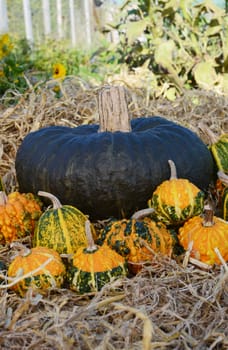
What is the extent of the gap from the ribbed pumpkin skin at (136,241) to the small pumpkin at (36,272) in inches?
11.0

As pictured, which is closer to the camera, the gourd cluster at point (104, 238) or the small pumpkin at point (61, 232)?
the gourd cluster at point (104, 238)

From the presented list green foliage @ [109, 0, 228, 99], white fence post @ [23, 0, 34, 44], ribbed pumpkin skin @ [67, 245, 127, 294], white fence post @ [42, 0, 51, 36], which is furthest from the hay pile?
white fence post @ [42, 0, 51, 36]

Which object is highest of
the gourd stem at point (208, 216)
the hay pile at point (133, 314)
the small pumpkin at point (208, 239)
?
the gourd stem at point (208, 216)

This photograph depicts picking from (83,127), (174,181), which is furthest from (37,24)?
(174,181)

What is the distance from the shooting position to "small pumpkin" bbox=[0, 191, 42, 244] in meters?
2.70

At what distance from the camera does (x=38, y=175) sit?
120 inches

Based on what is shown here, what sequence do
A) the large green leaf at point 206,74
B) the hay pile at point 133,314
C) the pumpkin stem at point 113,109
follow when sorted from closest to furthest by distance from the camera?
1. the hay pile at point 133,314
2. the pumpkin stem at point 113,109
3. the large green leaf at point 206,74

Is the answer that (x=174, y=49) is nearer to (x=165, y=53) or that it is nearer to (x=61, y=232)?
(x=165, y=53)

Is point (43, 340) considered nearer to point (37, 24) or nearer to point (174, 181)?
point (174, 181)

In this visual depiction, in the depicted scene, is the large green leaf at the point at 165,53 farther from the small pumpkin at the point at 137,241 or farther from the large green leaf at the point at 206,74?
the small pumpkin at the point at 137,241

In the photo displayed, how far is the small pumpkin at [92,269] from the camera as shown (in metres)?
2.16

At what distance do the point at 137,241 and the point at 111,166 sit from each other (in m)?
0.63

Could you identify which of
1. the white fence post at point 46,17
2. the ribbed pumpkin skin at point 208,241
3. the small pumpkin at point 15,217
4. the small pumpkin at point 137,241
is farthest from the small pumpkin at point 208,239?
the white fence post at point 46,17

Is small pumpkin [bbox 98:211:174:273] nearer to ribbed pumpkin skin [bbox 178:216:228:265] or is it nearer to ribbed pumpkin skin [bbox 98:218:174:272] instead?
ribbed pumpkin skin [bbox 98:218:174:272]
